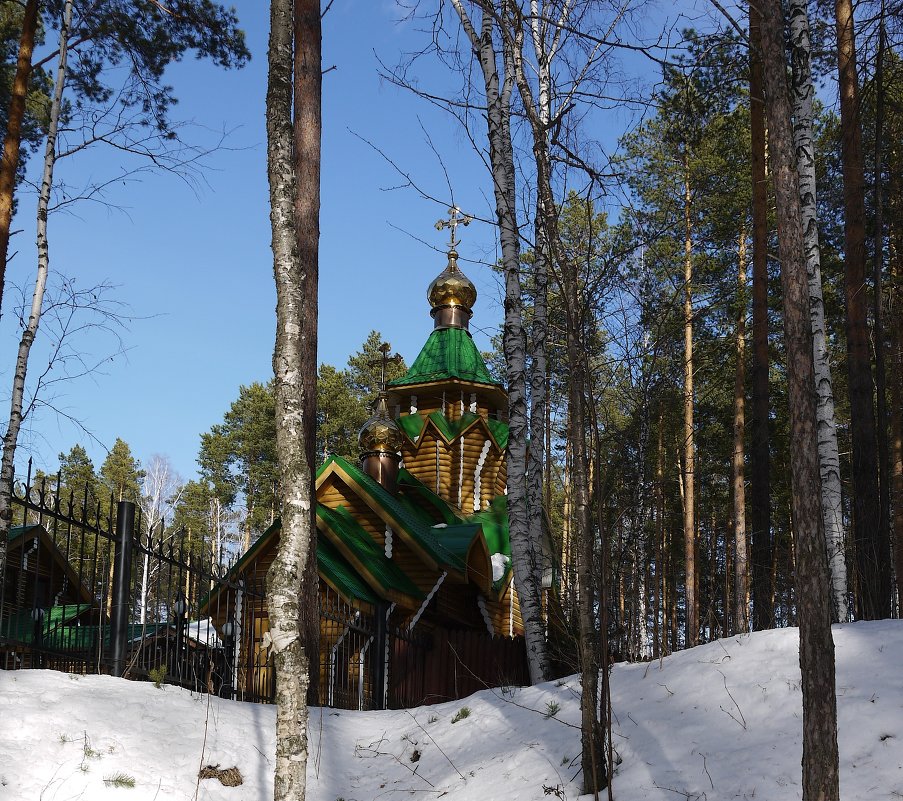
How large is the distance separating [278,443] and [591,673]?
8.40 ft

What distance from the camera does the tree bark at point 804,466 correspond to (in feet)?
16.7

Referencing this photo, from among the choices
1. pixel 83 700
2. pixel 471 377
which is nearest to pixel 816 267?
pixel 83 700

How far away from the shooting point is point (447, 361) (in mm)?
24906

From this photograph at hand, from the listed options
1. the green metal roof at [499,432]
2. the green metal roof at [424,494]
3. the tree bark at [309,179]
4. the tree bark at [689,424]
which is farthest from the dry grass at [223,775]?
the green metal roof at [499,432]

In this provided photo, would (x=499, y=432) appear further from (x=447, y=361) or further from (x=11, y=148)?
(x=11, y=148)

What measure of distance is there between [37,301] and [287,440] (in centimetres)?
835

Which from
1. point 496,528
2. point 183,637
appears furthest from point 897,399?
point 183,637

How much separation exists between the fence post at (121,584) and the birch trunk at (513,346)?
13.4 feet

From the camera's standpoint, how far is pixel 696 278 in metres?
21.9

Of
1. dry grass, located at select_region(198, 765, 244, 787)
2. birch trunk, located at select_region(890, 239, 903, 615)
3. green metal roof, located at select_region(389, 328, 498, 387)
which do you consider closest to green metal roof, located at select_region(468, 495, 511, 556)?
green metal roof, located at select_region(389, 328, 498, 387)

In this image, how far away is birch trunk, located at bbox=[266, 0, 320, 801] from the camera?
5.57 meters

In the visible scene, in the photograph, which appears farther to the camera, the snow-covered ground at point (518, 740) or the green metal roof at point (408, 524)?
the green metal roof at point (408, 524)

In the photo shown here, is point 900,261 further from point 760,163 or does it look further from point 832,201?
point 760,163

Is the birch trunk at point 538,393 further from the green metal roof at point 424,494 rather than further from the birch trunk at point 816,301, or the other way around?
the green metal roof at point 424,494
